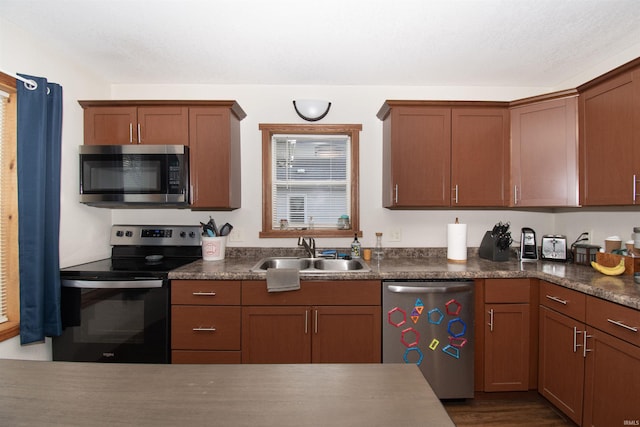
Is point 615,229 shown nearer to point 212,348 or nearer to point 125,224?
point 212,348

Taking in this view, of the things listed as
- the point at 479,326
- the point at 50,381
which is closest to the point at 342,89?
the point at 479,326

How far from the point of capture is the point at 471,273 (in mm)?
2021

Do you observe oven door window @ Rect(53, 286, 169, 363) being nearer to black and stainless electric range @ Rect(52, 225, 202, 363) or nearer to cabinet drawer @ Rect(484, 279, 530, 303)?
black and stainless electric range @ Rect(52, 225, 202, 363)

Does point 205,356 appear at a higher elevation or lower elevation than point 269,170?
Answer: lower

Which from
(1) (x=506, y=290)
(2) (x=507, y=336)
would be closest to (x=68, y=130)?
(1) (x=506, y=290)

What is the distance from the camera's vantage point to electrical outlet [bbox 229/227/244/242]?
8.69 ft

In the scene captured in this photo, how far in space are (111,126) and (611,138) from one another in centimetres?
341

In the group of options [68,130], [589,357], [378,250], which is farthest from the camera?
[378,250]

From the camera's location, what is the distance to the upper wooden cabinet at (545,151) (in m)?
2.18

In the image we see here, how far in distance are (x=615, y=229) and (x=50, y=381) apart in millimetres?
3122

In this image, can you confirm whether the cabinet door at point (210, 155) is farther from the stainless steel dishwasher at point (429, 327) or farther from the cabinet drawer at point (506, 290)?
the cabinet drawer at point (506, 290)

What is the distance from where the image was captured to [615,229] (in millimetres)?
2174

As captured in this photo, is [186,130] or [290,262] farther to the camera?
[290,262]

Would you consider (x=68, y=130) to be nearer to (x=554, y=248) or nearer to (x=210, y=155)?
(x=210, y=155)
